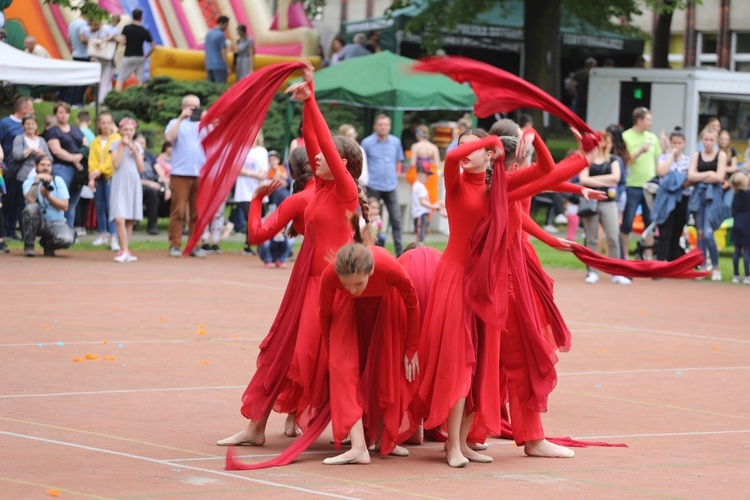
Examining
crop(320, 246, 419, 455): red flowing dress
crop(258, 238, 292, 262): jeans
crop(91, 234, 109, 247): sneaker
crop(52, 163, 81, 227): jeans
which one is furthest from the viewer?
crop(91, 234, 109, 247): sneaker

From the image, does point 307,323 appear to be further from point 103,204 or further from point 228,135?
point 103,204

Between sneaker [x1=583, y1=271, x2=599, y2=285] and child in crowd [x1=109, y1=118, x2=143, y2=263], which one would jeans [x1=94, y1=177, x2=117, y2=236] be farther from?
sneaker [x1=583, y1=271, x2=599, y2=285]

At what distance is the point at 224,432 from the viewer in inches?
306

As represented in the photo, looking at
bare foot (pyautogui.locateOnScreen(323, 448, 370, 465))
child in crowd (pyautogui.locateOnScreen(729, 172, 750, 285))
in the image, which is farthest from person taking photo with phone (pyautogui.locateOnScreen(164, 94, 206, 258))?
bare foot (pyautogui.locateOnScreen(323, 448, 370, 465))

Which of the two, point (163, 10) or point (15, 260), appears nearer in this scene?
point (15, 260)

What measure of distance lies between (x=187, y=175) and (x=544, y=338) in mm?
11658

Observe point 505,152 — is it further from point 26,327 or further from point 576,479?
point 26,327

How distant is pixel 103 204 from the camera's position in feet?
65.6

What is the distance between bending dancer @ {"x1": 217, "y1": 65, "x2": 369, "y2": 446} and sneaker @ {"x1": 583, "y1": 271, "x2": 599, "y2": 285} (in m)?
10.8

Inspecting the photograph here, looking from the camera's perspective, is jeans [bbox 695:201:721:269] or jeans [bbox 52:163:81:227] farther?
jeans [bbox 52:163:81:227]

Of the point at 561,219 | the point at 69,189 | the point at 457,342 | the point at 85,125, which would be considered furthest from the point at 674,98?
the point at 457,342

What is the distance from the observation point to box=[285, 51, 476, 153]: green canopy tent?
24.2 meters

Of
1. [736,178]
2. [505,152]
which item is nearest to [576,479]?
[505,152]

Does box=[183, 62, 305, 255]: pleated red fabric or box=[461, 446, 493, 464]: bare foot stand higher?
box=[183, 62, 305, 255]: pleated red fabric
